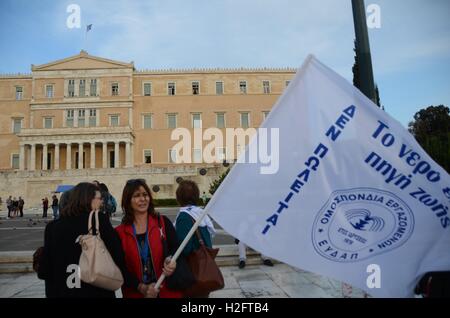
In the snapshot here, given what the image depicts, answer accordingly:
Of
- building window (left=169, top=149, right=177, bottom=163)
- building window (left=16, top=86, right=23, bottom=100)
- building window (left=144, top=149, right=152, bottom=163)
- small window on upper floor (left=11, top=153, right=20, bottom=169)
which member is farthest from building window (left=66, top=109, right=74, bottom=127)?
building window (left=169, top=149, right=177, bottom=163)

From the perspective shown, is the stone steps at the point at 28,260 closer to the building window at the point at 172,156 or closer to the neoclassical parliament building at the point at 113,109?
the neoclassical parliament building at the point at 113,109

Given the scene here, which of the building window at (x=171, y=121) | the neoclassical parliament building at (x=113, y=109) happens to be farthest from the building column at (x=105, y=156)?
the building window at (x=171, y=121)

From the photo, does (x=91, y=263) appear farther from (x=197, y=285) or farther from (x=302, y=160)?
(x=302, y=160)

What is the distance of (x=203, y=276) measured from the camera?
219 centimetres

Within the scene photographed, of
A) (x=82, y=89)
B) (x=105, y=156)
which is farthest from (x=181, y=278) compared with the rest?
(x=82, y=89)

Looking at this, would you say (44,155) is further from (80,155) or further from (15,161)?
(15,161)

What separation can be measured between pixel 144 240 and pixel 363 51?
246 centimetres

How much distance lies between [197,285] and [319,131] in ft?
3.78

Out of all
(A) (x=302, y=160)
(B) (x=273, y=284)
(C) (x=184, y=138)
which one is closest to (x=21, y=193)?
(C) (x=184, y=138)

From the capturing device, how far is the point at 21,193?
31484mm

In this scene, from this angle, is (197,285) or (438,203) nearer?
(438,203)
